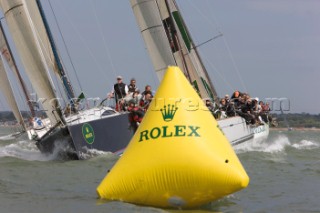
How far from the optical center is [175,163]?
352 inches

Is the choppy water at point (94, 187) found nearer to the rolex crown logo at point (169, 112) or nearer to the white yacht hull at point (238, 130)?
the rolex crown logo at point (169, 112)

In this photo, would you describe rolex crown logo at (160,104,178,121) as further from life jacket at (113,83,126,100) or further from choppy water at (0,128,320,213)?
life jacket at (113,83,126,100)

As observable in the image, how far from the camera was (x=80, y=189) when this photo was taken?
1146 centimetres

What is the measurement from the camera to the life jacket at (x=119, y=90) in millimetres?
18484

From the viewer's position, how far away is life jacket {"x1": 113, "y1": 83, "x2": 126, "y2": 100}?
60.6 feet

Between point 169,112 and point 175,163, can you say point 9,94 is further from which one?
point 175,163

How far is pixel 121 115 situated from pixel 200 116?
824 cm

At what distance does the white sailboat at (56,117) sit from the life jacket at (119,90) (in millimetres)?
832

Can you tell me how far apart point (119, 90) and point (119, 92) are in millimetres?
180

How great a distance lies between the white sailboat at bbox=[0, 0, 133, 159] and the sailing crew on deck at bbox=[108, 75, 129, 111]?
0.63 meters

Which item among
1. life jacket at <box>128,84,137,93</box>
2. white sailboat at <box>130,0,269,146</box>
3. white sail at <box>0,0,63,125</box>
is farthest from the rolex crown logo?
white sailboat at <box>130,0,269,146</box>

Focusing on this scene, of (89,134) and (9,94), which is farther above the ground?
(9,94)

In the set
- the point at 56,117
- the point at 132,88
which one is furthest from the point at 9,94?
the point at 56,117

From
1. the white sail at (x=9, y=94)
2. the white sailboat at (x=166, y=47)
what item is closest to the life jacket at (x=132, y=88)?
the white sailboat at (x=166, y=47)
